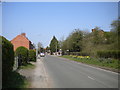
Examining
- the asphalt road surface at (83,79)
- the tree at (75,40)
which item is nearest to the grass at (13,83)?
the asphalt road surface at (83,79)

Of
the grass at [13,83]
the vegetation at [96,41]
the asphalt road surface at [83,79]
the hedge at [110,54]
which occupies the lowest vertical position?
the asphalt road surface at [83,79]

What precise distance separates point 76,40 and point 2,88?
6714 cm

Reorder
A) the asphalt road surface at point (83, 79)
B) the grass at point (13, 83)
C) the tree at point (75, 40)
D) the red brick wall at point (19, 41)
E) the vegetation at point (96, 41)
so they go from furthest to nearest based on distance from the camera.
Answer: the red brick wall at point (19, 41), the tree at point (75, 40), the vegetation at point (96, 41), the asphalt road surface at point (83, 79), the grass at point (13, 83)

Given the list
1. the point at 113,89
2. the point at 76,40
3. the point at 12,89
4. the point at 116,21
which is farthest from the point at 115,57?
the point at 76,40

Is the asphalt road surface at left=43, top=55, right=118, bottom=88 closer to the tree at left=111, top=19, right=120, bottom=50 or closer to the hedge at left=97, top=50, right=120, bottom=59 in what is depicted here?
the hedge at left=97, top=50, right=120, bottom=59

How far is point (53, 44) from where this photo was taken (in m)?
130

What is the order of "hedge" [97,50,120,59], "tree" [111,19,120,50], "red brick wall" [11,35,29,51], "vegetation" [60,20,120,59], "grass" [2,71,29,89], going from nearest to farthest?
"grass" [2,71,29,89] < "hedge" [97,50,120,59] < "tree" [111,19,120,50] < "vegetation" [60,20,120,59] < "red brick wall" [11,35,29,51]

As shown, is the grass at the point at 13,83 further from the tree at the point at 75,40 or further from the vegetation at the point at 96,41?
the tree at the point at 75,40

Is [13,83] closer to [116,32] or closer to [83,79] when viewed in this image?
[83,79]

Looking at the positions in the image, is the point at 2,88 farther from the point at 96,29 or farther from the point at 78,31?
the point at 78,31

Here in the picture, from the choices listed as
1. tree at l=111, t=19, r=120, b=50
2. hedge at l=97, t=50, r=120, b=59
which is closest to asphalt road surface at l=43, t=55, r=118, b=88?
hedge at l=97, t=50, r=120, b=59

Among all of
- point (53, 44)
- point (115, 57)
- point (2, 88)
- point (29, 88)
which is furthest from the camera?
point (53, 44)

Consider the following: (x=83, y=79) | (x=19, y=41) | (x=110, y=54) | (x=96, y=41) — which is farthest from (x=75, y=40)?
(x=83, y=79)

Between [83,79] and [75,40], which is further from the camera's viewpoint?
[75,40]
